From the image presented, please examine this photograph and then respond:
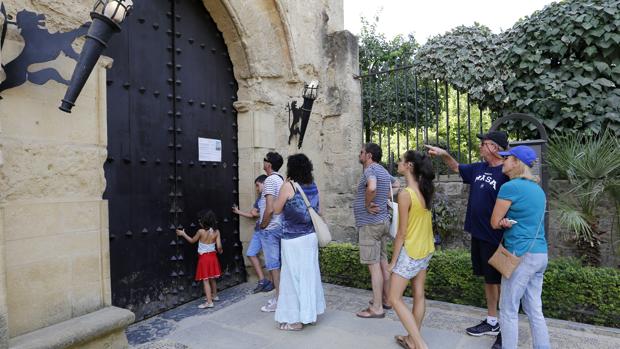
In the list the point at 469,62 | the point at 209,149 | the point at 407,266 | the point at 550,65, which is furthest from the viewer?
the point at 469,62

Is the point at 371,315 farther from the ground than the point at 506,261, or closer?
closer

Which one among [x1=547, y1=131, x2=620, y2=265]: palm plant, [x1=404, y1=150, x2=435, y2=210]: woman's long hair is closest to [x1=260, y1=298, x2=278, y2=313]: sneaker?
[x1=404, y1=150, x2=435, y2=210]: woman's long hair

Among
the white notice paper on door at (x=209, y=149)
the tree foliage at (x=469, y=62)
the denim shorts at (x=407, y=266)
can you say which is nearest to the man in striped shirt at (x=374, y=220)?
the denim shorts at (x=407, y=266)

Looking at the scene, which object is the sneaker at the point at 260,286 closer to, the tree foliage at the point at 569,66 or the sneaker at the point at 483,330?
the sneaker at the point at 483,330

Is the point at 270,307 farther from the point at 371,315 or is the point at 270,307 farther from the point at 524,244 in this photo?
the point at 524,244

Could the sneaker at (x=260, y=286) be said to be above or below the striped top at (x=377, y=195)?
below

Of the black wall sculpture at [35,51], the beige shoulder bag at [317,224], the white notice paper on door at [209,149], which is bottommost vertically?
the beige shoulder bag at [317,224]

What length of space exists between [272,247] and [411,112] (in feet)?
24.4

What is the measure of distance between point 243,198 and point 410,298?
2.38 metres

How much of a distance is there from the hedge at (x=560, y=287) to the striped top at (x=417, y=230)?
Answer: 5.04ft

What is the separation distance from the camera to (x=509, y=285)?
2809mm

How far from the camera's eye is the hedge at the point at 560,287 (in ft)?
11.8

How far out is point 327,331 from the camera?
3.56 meters

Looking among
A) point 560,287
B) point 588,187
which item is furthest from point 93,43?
point 588,187
